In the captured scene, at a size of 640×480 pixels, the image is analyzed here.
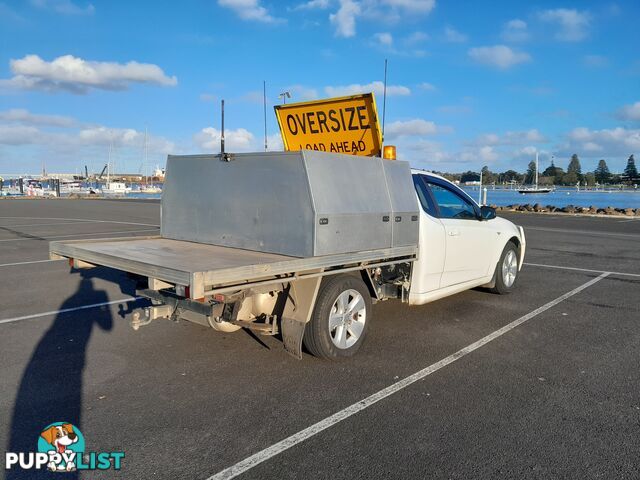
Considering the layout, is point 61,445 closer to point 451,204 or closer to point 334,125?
point 334,125

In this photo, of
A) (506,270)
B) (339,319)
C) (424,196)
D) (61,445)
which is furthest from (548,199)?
(61,445)

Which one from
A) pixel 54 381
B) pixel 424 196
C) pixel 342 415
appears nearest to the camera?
pixel 342 415

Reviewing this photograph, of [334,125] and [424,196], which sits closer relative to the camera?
[424,196]

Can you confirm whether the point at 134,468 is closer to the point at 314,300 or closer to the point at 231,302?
the point at 231,302

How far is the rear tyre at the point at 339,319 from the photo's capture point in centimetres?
452

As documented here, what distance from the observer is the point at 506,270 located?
25.4 feet

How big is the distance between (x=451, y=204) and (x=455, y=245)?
2.13 feet

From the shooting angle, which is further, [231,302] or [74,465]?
[231,302]

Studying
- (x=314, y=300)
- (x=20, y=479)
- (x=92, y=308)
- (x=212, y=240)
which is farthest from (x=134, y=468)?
(x=92, y=308)

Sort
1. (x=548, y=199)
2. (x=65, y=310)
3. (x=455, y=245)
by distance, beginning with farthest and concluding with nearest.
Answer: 1. (x=548, y=199)
2. (x=65, y=310)
3. (x=455, y=245)

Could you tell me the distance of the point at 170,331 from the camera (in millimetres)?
5715

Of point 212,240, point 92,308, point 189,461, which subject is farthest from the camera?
point 92,308

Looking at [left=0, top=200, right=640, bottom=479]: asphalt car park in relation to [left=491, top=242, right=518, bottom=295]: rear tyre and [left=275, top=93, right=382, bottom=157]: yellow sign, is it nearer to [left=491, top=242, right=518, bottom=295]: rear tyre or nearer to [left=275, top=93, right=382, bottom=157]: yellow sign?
[left=491, top=242, right=518, bottom=295]: rear tyre

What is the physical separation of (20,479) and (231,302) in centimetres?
183
